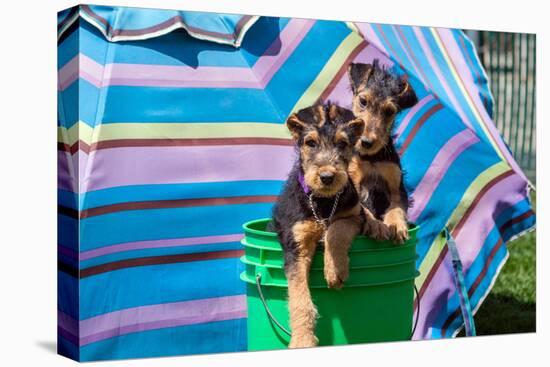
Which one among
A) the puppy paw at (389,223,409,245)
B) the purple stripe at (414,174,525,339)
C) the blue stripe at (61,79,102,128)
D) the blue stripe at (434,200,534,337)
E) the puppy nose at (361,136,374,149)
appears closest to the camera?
the blue stripe at (61,79,102,128)

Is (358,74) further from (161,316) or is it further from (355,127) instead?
(161,316)

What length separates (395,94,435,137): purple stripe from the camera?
6.02m

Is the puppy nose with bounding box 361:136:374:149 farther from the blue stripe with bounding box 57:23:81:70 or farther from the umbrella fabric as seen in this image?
the blue stripe with bounding box 57:23:81:70

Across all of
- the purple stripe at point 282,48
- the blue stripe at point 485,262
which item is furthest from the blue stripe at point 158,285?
the blue stripe at point 485,262

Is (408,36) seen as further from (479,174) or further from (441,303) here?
(441,303)

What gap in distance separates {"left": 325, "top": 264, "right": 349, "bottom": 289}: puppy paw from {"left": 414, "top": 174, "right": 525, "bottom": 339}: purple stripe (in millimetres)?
1199

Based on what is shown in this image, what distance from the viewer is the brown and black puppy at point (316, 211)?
501 centimetres

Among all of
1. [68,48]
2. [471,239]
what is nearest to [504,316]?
[471,239]

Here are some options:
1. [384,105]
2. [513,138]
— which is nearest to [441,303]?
[384,105]

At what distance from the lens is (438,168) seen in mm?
6227

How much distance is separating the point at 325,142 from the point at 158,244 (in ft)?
3.73

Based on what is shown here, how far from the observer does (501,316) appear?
269 inches

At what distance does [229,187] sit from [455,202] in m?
1.70

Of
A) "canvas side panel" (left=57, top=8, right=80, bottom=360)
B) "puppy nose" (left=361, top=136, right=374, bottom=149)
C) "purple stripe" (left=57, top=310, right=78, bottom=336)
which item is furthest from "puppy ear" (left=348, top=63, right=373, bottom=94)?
"purple stripe" (left=57, top=310, right=78, bottom=336)
